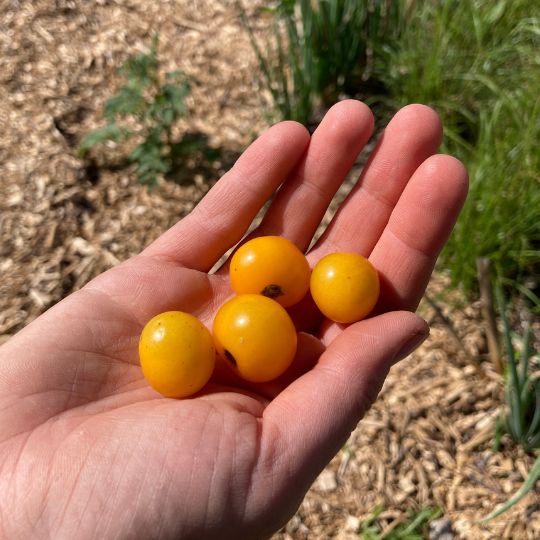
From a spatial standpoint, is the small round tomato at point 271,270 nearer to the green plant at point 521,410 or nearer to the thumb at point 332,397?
the thumb at point 332,397

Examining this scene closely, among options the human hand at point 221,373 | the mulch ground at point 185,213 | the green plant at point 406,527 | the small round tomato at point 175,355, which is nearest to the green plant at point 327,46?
the mulch ground at point 185,213

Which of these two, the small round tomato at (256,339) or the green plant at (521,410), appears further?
the green plant at (521,410)

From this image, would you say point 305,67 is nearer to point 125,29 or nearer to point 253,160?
point 253,160

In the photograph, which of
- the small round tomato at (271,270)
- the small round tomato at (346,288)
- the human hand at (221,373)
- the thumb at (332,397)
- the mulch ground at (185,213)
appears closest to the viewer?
the human hand at (221,373)

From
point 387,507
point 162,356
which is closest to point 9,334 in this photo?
point 162,356

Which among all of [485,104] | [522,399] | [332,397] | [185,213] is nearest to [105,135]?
[185,213]

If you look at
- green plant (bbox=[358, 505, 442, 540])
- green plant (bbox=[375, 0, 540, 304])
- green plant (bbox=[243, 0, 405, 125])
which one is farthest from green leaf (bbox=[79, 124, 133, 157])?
green plant (bbox=[358, 505, 442, 540])

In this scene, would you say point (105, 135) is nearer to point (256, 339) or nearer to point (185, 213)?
point (185, 213)
